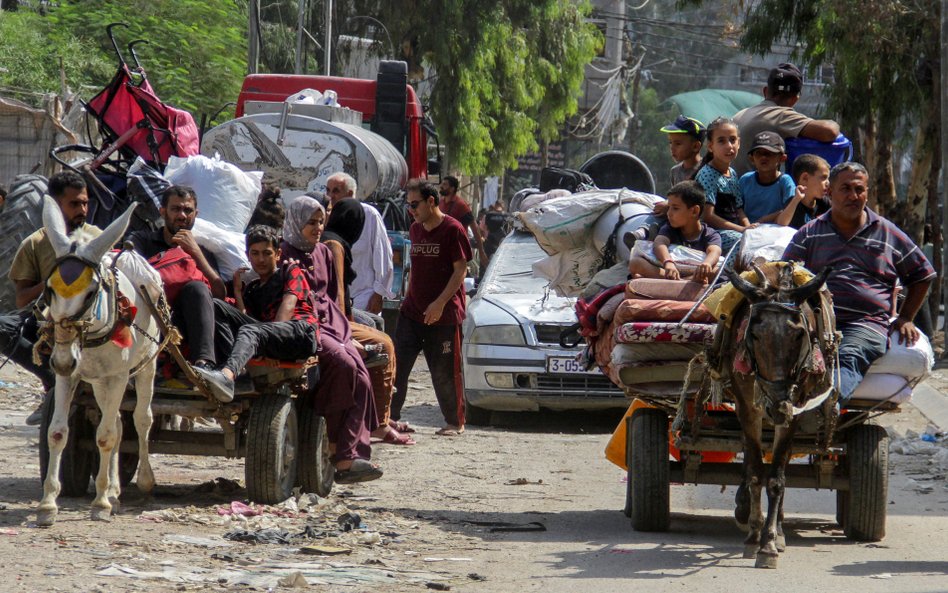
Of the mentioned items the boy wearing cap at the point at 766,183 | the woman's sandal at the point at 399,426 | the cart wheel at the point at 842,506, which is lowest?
the woman's sandal at the point at 399,426

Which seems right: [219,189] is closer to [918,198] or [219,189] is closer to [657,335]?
[657,335]

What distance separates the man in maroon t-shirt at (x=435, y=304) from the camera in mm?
11875

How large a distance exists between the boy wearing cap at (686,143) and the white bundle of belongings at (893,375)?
2.37 metres

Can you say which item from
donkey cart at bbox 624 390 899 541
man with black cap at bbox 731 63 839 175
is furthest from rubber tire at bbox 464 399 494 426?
donkey cart at bbox 624 390 899 541

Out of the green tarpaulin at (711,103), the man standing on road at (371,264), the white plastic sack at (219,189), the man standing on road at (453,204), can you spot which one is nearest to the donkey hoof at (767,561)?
the white plastic sack at (219,189)

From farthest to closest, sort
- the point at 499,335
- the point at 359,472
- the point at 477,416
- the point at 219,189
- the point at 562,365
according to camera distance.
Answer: the point at 477,416
the point at 499,335
the point at 562,365
the point at 219,189
the point at 359,472

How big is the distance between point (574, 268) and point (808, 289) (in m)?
2.92

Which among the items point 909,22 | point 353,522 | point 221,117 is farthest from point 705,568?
point 221,117

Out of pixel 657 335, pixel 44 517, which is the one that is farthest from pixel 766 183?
pixel 44 517

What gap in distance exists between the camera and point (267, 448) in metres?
7.73

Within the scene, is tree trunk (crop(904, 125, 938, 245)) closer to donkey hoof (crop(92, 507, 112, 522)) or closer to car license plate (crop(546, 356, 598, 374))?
car license plate (crop(546, 356, 598, 374))

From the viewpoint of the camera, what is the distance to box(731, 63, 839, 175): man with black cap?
9477 millimetres

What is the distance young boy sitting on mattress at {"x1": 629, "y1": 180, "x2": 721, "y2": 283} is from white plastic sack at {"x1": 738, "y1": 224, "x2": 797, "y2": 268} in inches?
6.5

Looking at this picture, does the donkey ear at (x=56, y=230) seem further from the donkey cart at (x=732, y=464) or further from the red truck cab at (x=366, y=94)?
the red truck cab at (x=366, y=94)
